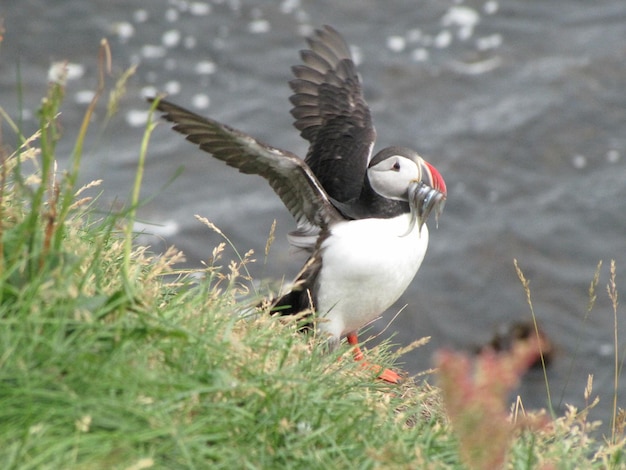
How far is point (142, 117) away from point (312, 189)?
7259 mm

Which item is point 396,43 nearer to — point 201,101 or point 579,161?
point 201,101

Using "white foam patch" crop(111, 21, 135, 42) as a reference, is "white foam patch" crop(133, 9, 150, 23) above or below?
above

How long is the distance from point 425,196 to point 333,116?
3.82 feet

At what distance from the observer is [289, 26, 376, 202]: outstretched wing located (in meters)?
5.77

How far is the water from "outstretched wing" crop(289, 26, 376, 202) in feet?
10.8

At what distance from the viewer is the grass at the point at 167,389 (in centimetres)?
260

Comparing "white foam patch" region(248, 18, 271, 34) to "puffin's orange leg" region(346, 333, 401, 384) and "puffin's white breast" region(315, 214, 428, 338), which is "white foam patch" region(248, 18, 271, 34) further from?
"puffin's orange leg" region(346, 333, 401, 384)

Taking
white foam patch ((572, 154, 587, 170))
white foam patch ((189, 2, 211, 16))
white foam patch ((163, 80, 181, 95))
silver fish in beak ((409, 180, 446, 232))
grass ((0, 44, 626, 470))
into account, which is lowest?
white foam patch ((572, 154, 587, 170))

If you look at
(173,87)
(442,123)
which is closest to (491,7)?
(442,123)

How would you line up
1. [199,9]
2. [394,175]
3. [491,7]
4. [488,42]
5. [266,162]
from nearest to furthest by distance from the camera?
[266,162] < [394,175] < [488,42] < [199,9] < [491,7]

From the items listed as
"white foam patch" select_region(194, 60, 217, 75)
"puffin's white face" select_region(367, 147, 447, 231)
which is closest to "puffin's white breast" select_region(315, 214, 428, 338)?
"puffin's white face" select_region(367, 147, 447, 231)

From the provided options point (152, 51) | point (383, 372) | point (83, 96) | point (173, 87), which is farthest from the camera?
point (152, 51)

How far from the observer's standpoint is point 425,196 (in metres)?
5.07

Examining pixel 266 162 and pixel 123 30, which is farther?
pixel 123 30
